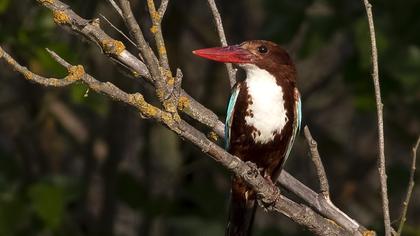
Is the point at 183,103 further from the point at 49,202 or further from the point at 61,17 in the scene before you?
the point at 49,202

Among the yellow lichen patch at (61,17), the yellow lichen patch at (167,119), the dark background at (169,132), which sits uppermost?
the dark background at (169,132)

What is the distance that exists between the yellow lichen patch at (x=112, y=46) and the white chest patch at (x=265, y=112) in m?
0.92

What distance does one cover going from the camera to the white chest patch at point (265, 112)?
4203 millimetres

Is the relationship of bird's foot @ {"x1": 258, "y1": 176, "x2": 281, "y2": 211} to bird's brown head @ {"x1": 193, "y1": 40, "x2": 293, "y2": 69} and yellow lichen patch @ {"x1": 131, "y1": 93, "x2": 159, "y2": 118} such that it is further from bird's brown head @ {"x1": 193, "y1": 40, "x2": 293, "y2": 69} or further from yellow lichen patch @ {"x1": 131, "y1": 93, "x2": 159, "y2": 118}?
bird's brown head @ {"x1": 193, "y1": 40, "x2": 293, "y2": 69}

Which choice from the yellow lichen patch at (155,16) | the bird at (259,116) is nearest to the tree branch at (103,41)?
the yellow lichen patch at (155,16)

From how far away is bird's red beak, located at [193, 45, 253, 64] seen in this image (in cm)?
391

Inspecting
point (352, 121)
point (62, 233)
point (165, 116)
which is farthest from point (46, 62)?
point (352, 121)

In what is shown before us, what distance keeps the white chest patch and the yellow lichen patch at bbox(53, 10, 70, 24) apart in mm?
1137

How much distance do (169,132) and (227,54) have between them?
3.06 m

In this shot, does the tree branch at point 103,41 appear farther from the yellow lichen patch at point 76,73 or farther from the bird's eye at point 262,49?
the bird's eye at point 262,49

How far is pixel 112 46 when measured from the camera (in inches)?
133

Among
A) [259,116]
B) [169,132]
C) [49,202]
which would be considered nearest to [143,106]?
[259,116]

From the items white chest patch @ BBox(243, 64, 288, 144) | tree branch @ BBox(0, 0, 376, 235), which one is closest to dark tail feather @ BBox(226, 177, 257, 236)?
white chest patch @ BBox(243, 64, 288, 144)

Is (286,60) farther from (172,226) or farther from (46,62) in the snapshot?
(172,226)
